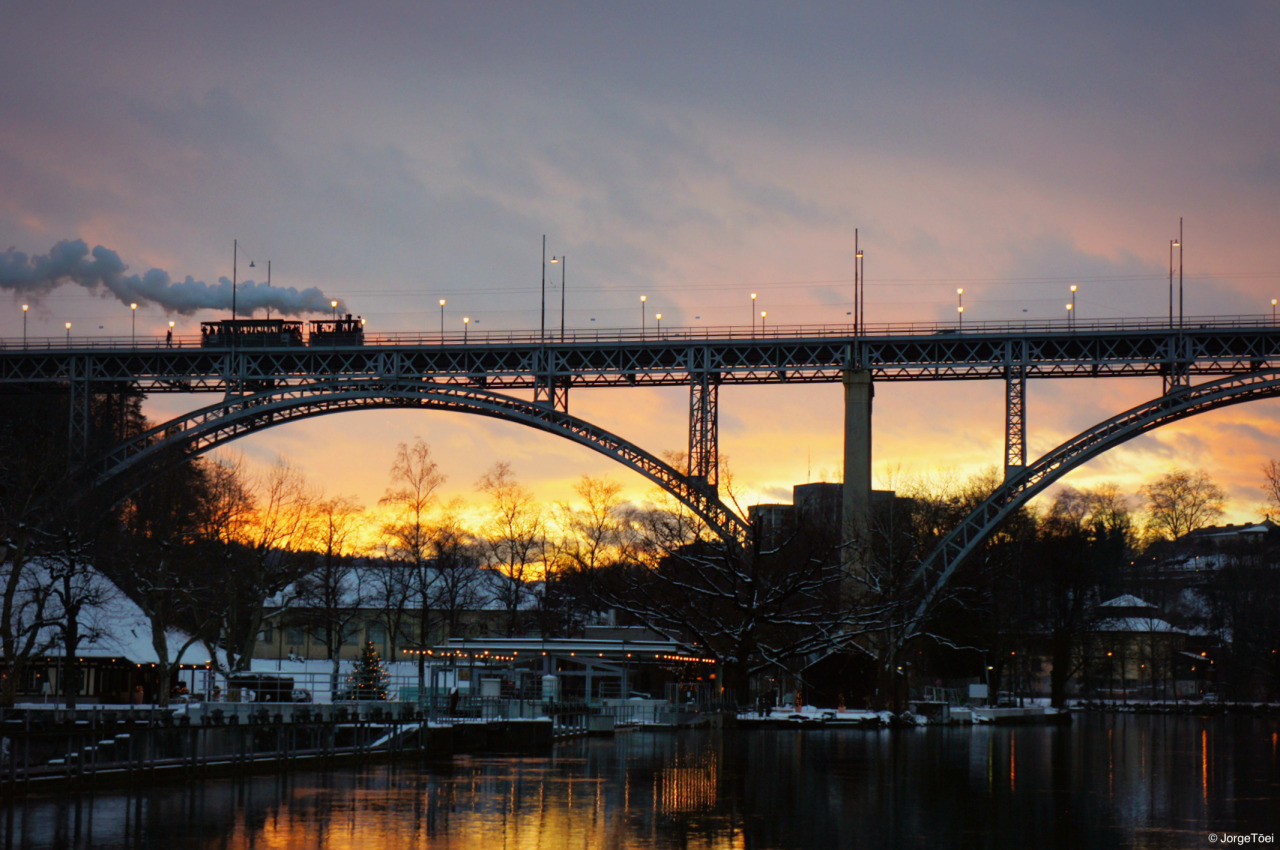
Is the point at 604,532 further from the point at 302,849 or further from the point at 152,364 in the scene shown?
the point at 302,849

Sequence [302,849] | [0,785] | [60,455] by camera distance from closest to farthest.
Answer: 1. [302,849]
2. [0,785]
3. [60,455]

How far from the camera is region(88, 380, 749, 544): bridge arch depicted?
6900 centimetres

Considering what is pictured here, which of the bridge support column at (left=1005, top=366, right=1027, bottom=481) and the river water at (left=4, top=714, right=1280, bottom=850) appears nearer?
the river water at (left=4, top=714, right=1280, bottom=850)

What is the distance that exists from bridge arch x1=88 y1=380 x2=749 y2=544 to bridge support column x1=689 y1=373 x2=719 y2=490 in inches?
34.7

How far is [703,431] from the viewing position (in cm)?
6825

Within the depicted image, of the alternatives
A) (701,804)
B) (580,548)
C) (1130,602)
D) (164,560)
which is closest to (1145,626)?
(1130,602)

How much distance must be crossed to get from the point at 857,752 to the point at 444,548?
56932mm

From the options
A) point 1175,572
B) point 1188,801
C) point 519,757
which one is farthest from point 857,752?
point 1175,572

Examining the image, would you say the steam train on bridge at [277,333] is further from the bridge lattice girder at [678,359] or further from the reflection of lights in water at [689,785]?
the reflection of lights in water at [689,785]

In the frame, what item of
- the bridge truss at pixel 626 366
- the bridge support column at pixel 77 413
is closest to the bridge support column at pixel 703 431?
the bridge truss at pixel 626 366

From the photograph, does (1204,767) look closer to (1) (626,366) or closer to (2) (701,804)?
(2) (701,804)

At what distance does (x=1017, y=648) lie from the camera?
90938 mm

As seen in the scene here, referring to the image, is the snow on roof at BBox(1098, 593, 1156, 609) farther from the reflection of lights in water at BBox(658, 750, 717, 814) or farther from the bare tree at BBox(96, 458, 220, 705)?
the reflection of lights in water at BBox(658, 750, 717, 814)

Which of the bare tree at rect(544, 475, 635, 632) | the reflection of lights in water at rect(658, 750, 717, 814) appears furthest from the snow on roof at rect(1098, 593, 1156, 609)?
the reflection of lights in water at rect(658, 750, 717, 814)
